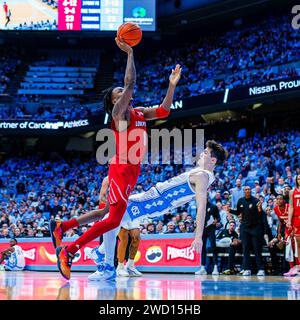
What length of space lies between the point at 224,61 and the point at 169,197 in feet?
72.1

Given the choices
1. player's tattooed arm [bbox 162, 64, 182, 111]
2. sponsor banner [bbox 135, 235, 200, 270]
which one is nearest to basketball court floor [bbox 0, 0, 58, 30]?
sponsor banner [bbox 135, 235, 200, 270]

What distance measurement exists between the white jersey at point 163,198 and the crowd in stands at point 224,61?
51.3ft

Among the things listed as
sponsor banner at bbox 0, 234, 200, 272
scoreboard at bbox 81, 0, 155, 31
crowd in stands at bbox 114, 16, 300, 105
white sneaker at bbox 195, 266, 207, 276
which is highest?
scoreboard at bbox 81, 0, 155, 31

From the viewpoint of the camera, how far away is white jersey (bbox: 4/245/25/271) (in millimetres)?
14457

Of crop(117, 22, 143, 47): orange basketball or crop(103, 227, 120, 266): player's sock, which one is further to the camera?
crop(103, 227, 120, 266): player's sock

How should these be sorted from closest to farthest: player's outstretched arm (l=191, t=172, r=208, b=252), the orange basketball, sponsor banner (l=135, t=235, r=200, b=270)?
1. the orange basketball
2. player's outstretched arm (l=191, t=172, r=208, b=252)
3. sponsor banner (l=135, t=235, r=200, b=270)

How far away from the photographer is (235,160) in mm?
21938

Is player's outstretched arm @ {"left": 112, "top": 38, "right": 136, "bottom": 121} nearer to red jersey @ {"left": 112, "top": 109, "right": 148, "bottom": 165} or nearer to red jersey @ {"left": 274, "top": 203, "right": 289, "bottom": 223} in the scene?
red jersey @ {"left": 112, "top": 109, "right": 148, "bottom": 165}

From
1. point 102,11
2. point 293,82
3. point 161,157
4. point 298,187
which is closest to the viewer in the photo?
point 298,187

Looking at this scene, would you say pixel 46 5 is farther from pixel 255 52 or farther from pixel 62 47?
pixel 255 52

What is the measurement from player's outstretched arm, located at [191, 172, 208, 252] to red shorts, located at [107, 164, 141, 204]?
0.86 m

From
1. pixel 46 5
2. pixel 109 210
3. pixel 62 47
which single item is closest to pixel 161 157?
pixel 46 5

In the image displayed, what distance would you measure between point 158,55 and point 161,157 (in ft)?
33.5

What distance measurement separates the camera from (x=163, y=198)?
7930 millimetres
